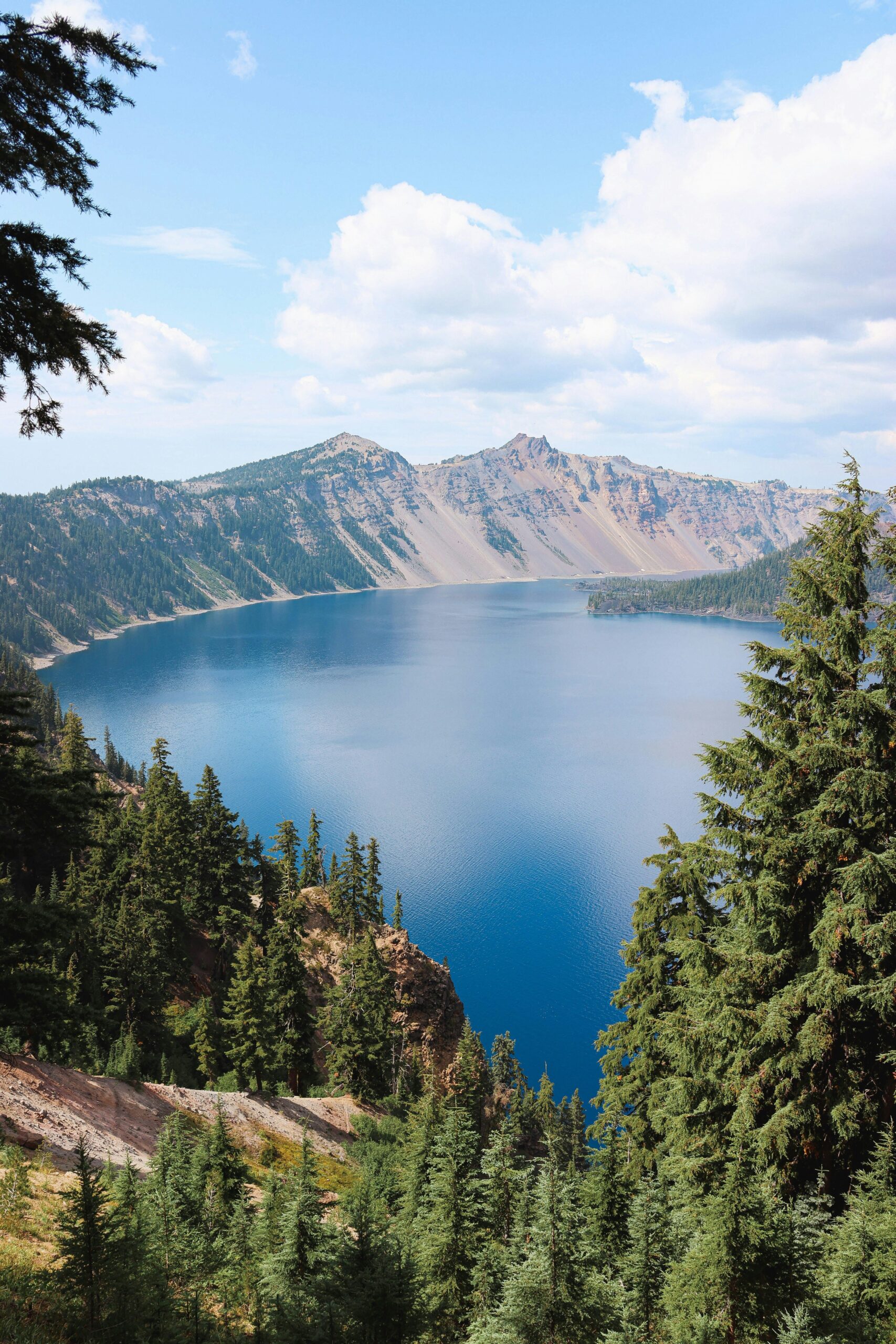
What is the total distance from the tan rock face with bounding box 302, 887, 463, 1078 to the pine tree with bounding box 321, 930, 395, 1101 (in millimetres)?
6512

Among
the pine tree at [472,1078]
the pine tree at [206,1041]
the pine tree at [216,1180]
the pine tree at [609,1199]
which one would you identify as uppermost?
the pine tree at [609,1199]

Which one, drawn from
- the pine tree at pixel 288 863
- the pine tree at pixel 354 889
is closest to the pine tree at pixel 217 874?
the pine tree at pixel 288 863

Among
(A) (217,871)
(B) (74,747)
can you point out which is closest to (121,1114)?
(A) (217,871)

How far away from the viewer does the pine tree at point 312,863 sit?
7612 centimetres

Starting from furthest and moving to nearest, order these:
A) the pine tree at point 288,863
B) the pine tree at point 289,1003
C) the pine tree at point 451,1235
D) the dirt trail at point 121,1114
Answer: the pine tree at point 288,863, the pine tree at point 289,1003, the dirt trail at point 121,1114, the pine tree at point 451,1235

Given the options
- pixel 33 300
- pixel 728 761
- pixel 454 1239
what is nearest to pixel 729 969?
pixel 728 761

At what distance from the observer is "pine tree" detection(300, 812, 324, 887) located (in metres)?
76.1

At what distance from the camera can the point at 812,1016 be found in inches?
559

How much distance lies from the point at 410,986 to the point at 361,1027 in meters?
12.5

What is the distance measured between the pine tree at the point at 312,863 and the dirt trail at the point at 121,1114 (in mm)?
31560

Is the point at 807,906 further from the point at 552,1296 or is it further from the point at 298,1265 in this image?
the point at 298,1265

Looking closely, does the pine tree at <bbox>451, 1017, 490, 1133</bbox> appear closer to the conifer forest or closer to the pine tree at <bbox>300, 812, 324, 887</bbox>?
the conifer forest

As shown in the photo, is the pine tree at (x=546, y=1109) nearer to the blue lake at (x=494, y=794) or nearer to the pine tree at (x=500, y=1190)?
the blue lake at (x=494, y=794)

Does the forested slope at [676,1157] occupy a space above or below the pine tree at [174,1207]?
above
